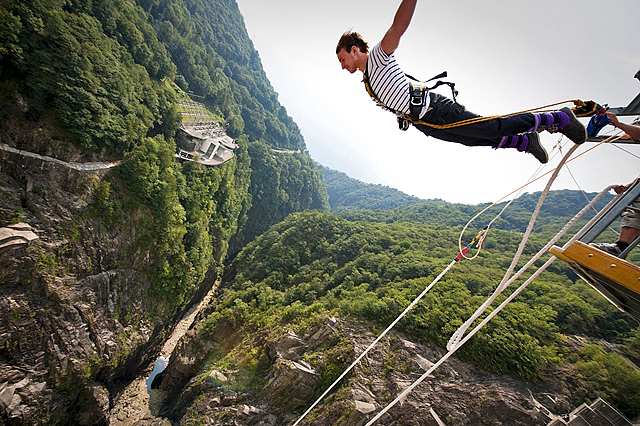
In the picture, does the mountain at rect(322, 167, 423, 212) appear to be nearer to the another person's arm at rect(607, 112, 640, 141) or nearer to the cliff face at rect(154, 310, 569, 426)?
the cliff face at rect(154, 310, 569, 426)

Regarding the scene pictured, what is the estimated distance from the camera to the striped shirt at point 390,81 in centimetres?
258

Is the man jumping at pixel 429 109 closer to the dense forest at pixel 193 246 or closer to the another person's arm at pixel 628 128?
the another person's arm at pixel 628 128

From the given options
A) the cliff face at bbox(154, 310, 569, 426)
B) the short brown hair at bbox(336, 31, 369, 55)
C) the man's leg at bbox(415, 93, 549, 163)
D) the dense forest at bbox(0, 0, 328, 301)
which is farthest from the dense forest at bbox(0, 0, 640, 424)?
the short brown hair at bbox(336, 31, 369, 55)

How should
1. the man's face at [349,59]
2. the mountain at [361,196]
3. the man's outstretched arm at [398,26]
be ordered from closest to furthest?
the man's outstretched arm at [398,26] < the man's face at [349,59] < the mountain at [361,196]

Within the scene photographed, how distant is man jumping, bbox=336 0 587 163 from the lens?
2.58 m

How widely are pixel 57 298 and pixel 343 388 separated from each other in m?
14.9

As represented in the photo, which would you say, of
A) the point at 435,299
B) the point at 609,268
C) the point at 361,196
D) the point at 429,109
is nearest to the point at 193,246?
the point at 435,299

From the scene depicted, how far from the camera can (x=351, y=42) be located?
2730mm

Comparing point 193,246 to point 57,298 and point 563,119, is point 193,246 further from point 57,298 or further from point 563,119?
point 563,119

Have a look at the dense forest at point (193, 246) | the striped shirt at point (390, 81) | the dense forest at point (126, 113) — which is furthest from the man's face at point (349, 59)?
the dense forest at point (126, 113)

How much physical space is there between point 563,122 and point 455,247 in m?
25.0

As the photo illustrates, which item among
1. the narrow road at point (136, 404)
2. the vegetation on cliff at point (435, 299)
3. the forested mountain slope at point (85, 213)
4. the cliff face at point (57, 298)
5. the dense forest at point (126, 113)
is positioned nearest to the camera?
the vegetation on cliff at point (435, 299)

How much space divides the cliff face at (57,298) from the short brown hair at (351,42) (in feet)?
53.5

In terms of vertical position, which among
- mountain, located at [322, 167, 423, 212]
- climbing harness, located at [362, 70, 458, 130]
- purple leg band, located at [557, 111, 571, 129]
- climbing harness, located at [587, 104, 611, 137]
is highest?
mountain, located at [322, 167, 423, 212]
